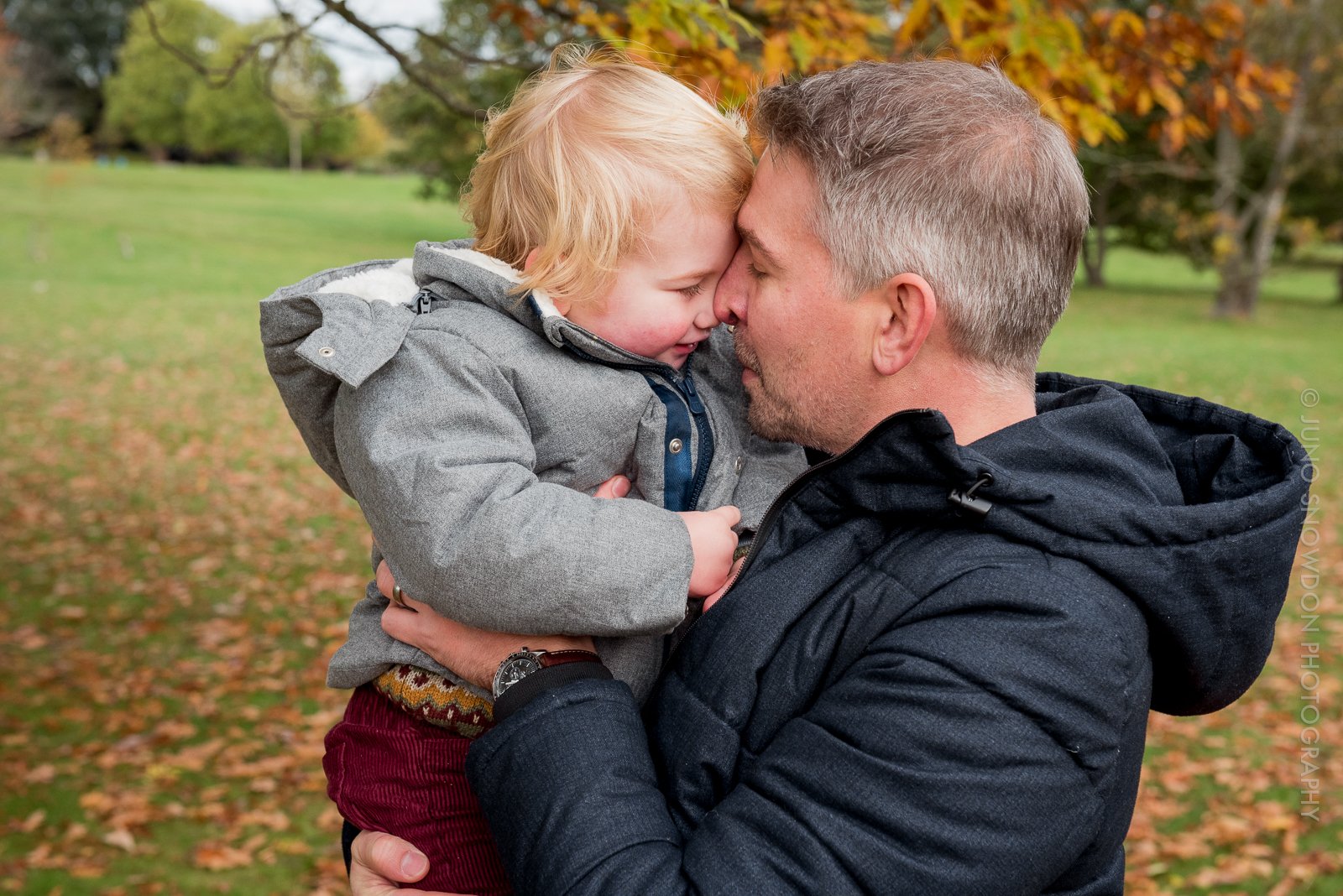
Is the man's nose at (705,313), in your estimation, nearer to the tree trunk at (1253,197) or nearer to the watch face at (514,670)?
the watch face at (514,670)

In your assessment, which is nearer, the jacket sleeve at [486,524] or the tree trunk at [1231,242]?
the jacket sleeve at [486,524]

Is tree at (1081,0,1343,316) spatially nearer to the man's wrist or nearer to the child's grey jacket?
the child's grey jacket

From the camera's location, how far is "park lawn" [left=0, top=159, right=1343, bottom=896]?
5.38 meters

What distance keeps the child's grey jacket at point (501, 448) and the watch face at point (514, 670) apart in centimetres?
8

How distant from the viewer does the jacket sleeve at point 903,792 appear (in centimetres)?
154

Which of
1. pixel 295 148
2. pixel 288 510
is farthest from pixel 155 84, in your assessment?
pixel 288 510

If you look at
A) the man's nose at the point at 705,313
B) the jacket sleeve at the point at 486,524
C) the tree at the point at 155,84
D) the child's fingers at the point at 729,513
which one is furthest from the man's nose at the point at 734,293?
the tree at the point at 155,84

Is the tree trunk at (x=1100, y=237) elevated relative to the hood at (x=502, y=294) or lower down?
lower down

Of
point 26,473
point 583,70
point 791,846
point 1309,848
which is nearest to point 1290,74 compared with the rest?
point 1309,848

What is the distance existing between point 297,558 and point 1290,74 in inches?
292

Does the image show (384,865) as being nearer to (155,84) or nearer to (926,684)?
(926,684)

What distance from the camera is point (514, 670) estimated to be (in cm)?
197

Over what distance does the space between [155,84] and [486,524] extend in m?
81.6

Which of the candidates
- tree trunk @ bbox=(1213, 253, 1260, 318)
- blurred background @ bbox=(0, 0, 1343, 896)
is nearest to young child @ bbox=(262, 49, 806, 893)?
blurred background @ bbox=(0, 0, 1343, 896)
